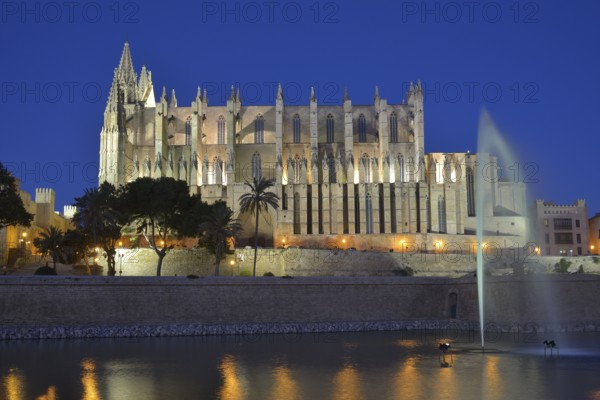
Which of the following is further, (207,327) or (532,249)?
(532,249)

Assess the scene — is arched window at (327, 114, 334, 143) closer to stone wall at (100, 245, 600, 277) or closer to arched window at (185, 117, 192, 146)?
arched window at (185, 117, 192, 146)

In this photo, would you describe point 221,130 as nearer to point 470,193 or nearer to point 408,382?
point 470,193

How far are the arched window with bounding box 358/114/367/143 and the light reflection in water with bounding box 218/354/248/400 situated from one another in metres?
46.2

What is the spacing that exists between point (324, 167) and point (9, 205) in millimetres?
31697

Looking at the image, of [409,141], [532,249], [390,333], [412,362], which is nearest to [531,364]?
[412,362]

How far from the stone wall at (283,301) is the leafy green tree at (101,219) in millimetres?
9365

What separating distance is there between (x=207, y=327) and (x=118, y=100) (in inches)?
1380

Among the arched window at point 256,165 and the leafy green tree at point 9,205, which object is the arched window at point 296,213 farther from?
the leafy green tree at point 9,205

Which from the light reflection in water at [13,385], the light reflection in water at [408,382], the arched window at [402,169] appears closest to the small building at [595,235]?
the arched window at [402,169]

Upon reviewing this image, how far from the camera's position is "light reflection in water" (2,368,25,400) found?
22641 mm

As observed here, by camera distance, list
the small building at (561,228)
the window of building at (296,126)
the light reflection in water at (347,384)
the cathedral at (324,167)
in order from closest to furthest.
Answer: the light reflection in water at (347,384)
the cathedral at (324,167)
the small building at (561,228)
the window of building at (296,126)

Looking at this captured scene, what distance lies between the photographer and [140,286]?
3972cm

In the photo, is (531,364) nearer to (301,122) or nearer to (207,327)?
(207,327)

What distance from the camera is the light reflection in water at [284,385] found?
74.4 feet
